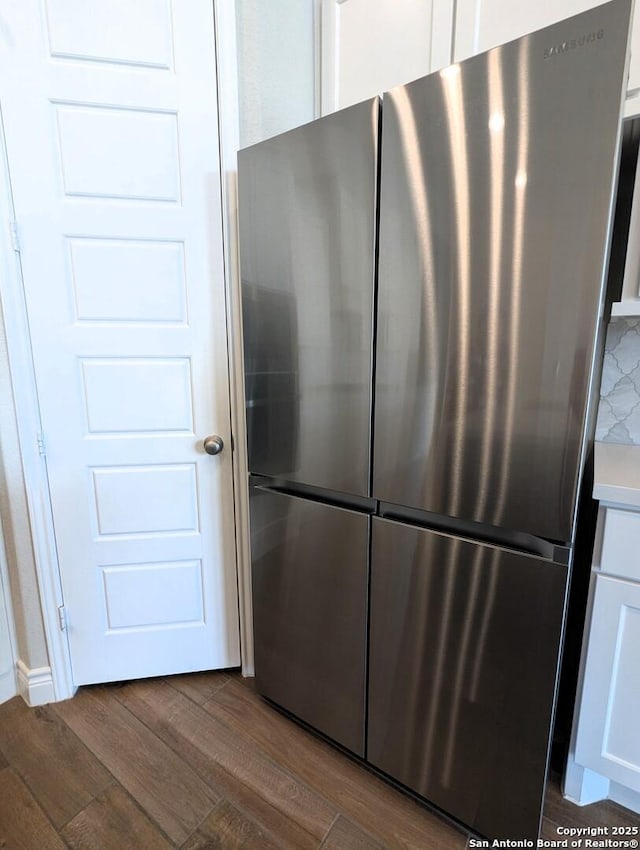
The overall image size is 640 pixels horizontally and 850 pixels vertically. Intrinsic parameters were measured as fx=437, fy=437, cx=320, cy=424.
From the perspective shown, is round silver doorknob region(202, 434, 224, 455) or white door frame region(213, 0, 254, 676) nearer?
white door frame region(213, 0, 254, 676)

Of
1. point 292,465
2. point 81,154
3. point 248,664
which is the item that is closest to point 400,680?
point 292,465

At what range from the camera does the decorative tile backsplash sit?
57.2 inches

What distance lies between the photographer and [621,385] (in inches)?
58.8

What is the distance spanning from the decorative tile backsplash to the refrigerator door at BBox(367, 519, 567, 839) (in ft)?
2.66

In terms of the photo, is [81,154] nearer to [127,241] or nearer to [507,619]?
[127,241]

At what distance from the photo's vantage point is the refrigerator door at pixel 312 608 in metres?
1.31

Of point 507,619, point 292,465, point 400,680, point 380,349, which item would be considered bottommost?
point 400,680

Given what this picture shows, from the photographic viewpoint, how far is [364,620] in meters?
1.30

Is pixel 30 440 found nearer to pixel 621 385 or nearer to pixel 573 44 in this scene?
pixel 573 44

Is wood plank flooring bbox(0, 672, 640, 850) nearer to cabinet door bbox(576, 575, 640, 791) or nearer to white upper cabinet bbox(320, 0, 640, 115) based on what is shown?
cabinet door bbox(576, 575, 640, 791)

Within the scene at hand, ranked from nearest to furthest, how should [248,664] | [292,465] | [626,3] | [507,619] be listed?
[626,3] < [507,619] < [292,465] < [248,664]

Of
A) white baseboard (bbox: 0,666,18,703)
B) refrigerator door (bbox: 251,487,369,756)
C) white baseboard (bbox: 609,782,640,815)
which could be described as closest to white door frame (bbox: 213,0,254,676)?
refrigerator door (bbox: 251,487,369,756)

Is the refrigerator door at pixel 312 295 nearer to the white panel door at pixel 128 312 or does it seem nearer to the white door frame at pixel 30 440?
the white panel door at pixel 128 312

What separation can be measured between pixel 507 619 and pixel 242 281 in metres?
1.21
